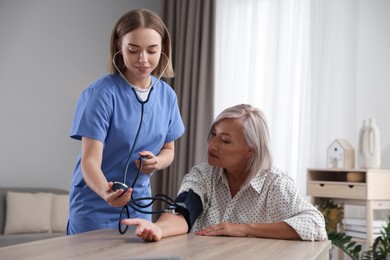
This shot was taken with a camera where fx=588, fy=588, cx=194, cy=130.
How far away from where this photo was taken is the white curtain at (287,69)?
3.96 meters

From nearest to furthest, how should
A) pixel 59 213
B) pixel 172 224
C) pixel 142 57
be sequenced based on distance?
1. pixel 172 224
2. pixel 142 57
3. pixel 59 213

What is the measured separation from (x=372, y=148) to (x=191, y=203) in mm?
1941

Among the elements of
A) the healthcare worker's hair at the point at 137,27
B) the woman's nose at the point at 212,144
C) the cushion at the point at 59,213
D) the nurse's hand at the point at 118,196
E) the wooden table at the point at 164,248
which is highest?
the healthcare worker's hair at the point at 137,27

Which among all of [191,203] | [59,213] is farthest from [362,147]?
[59,213]

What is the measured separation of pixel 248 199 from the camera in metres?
1.75

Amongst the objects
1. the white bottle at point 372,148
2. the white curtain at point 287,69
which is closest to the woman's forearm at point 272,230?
the white bottle at point 372,148

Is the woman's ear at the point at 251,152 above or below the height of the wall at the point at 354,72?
below

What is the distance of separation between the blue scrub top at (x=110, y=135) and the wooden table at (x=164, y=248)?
0.21 m

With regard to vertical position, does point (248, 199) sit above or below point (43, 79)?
below

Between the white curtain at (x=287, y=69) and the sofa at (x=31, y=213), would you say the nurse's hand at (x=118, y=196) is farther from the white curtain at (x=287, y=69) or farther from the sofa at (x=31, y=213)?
the white curtain at (x=287, y=69)

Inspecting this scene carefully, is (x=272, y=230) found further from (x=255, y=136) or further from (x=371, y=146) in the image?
(x=371, y=146)

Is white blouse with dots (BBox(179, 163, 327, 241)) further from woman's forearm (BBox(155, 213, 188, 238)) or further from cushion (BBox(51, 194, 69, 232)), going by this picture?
cushion (BBox(51, 194, 69, 232))

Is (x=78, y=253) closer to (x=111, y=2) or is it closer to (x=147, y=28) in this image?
(x=147, y=28)

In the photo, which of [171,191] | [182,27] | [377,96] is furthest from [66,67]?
[377,96]
